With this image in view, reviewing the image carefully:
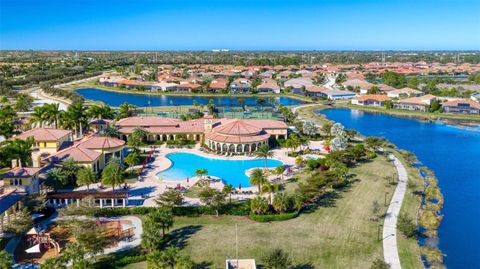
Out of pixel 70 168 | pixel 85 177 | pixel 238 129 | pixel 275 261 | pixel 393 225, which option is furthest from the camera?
pixel 238 129

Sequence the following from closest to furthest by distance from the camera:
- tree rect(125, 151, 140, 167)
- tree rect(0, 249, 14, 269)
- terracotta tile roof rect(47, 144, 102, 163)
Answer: tree rect(0, 249, 14, 269), terracotta tile roof rect(47, 144, 102, 163), tree rect(125, 151, 140, 167)

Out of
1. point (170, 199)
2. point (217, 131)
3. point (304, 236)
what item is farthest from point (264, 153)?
point (304, 236)

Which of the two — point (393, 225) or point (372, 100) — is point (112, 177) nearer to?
point (393, 225)

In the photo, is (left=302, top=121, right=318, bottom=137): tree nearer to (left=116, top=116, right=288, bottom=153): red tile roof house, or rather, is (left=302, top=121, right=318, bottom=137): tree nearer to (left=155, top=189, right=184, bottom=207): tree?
(left=116, top=116, right=288, bottom=153): red tile roof house

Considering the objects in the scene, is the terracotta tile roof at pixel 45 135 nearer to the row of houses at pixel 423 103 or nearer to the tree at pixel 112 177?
the tree at pixel 112 177

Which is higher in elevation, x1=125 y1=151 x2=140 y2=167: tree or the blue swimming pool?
x1=125 y1=151 x2=140 y2=167: tree

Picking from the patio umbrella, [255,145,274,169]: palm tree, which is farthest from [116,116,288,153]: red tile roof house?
the patio umbrella
